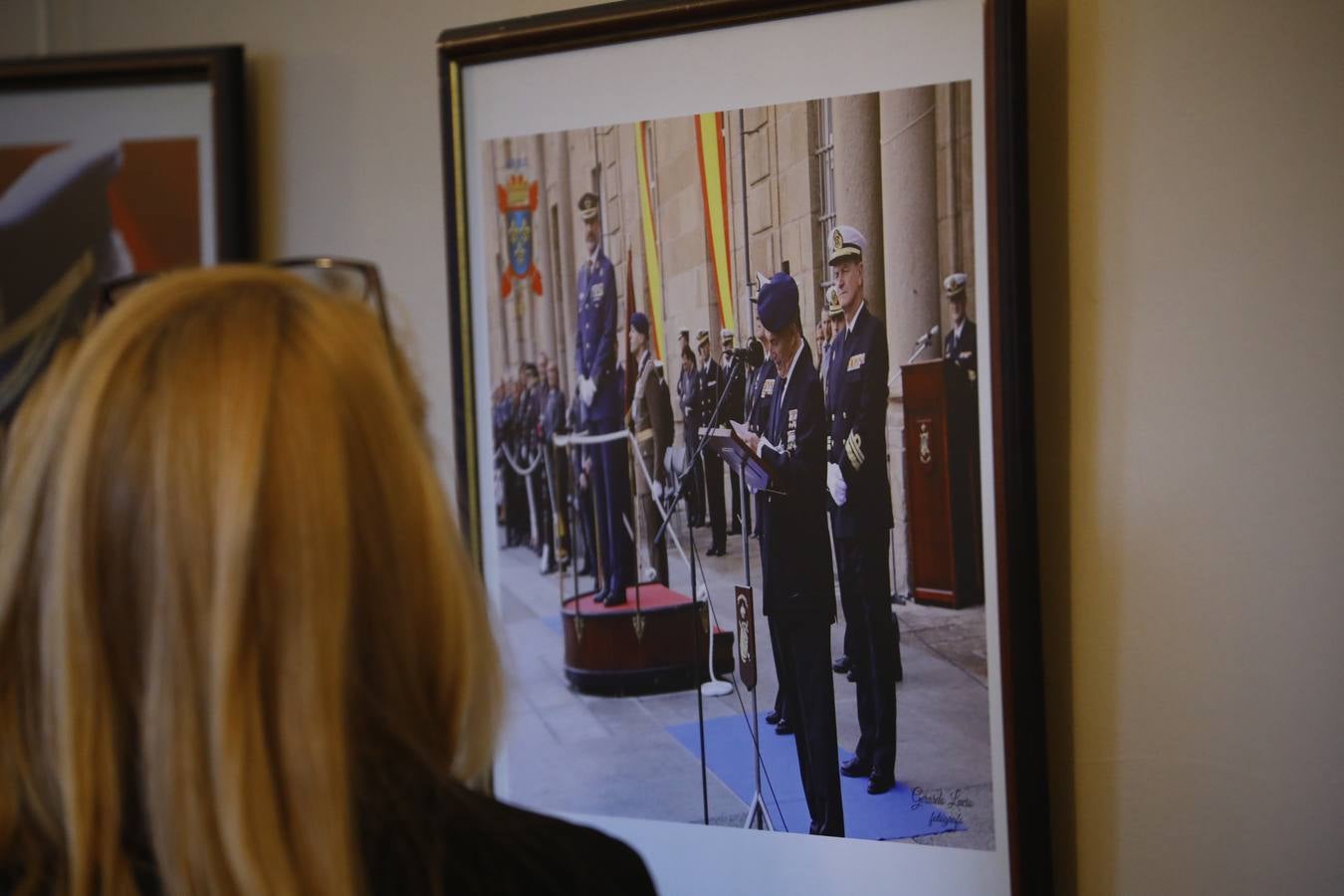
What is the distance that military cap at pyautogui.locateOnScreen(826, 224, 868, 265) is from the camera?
0.95 metres

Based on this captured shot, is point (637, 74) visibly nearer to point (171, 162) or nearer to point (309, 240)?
point (309, 240)

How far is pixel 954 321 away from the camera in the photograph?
0.92 m

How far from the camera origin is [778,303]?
993 mm

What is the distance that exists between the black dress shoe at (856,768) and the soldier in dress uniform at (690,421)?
0.27m

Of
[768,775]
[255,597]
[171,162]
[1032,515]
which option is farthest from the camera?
[171,162]

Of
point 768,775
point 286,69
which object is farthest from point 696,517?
point 286,69

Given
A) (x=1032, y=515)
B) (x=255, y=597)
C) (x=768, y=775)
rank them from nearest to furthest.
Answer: (x=255, y=597) → (x=1032, y=515) → (x=768, y=775)

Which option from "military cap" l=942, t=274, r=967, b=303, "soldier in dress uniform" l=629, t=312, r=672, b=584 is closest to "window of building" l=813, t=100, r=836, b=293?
"military cap" l=942, t=274, r=967, b=303

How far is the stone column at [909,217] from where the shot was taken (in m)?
0.92

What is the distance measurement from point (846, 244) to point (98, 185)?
92 centimetres

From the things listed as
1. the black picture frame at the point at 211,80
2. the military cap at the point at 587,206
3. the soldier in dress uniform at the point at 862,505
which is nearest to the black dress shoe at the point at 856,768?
the soldier in dress uniform at the point at 862,505

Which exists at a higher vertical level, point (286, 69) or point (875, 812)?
point (286, 69)

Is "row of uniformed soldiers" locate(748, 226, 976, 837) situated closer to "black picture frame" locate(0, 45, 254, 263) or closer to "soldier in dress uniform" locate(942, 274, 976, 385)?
"soldier in dress uniform" locate(942, 274, 976, 385)

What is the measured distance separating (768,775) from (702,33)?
2.45 feet
